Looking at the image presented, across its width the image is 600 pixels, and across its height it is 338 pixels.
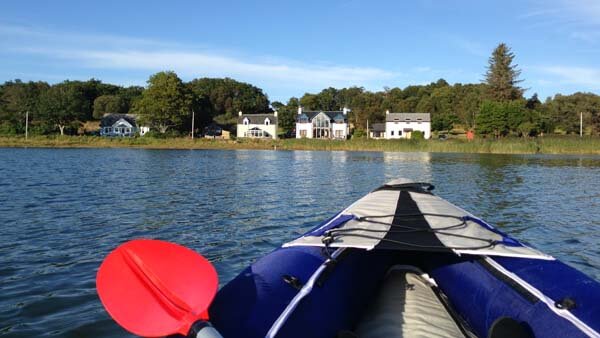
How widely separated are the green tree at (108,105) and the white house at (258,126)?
108 ft

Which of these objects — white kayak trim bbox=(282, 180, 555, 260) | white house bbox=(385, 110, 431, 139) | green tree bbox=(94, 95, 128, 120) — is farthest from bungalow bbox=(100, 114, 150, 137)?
white kayak trim bbox=(282, 180, 555, 260)

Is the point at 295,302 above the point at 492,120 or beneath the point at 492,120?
beneath

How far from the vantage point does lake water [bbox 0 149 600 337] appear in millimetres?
5379

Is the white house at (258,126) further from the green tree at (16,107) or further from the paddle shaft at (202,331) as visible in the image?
the paddle shaft at (202,331)

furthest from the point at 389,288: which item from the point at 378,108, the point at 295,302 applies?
the point at 378,108

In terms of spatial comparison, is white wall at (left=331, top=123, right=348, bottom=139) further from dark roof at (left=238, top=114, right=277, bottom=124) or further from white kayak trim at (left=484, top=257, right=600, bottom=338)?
white kayak trim at (left=484, top=257, right=600, bottom=338)

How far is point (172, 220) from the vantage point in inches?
408

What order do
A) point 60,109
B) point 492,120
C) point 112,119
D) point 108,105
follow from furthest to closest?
point 108,105, point 112,119, point 60,109, point 492,120

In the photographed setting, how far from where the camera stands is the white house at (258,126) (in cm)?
8781

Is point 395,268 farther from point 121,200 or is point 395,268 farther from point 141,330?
point 121,200

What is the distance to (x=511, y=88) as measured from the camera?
259 ft

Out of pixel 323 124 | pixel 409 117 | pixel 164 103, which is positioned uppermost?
pixel 164 103

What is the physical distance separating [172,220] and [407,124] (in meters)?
77.4

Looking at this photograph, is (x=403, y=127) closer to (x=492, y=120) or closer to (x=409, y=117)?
(x=409, y=117)
